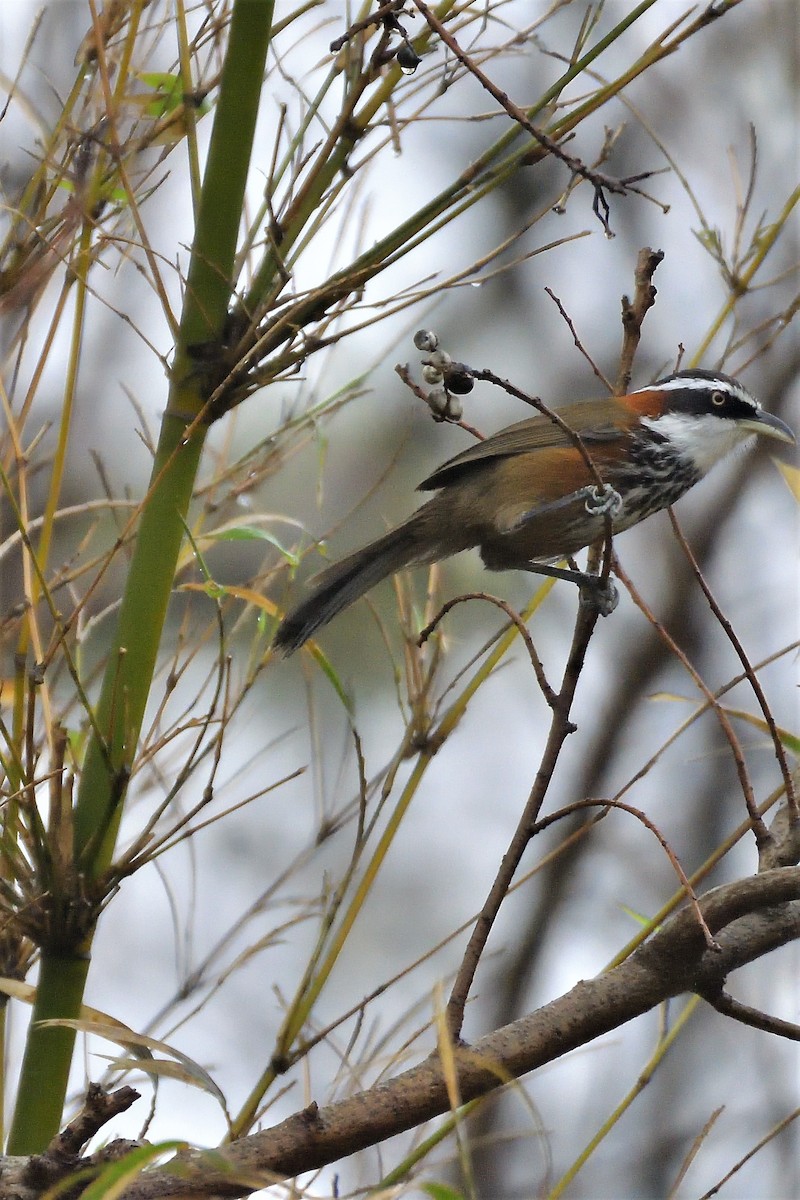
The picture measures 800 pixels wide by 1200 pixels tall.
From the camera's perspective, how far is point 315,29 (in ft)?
8.61

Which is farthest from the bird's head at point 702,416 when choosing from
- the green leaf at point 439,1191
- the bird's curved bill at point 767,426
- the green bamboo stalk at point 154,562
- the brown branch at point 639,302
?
the green leaf at point 439,1191

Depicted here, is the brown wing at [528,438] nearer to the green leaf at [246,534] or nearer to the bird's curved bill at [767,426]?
the bird's curved bill at [767,426]

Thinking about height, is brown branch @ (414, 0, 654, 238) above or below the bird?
below

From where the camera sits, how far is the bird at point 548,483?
3535 millimetres

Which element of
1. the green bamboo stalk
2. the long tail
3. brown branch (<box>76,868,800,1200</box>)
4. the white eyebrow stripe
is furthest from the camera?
the white eyebrow stripe

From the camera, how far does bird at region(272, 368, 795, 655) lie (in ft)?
11.6

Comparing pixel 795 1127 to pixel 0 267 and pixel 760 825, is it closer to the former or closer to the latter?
pixel 760 825

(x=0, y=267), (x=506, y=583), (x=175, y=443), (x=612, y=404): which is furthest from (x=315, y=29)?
(x=506, y=583)

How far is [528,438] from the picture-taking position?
379 cm

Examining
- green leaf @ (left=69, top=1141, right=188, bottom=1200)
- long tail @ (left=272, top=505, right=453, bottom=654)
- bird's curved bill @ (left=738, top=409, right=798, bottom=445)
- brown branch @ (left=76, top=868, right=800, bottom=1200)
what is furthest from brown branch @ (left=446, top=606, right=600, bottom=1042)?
bird's curved bill @ (left=738, top=409, right=798, bottom=445)

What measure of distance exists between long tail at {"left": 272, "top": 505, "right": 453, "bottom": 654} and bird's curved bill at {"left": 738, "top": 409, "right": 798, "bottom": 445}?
1.13 metres

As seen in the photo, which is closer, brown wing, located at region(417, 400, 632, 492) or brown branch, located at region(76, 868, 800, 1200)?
brown branch, located at region(76, 868, 800, 1200)

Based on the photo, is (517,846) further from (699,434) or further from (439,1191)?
(699,434)

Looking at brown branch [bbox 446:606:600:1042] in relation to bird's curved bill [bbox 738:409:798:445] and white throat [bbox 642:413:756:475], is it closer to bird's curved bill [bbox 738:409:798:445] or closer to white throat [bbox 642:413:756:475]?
white throat [bbox 642:413:756:475]
